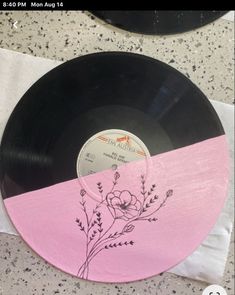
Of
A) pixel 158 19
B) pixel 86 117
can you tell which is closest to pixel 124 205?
pixel 86 117

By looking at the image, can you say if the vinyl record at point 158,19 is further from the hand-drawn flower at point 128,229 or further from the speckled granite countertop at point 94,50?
the hand-drawn flower at point 128,229

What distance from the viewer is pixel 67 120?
537 millimetres

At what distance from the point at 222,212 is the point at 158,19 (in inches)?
10.4

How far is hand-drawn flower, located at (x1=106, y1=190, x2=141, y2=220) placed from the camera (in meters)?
0.56

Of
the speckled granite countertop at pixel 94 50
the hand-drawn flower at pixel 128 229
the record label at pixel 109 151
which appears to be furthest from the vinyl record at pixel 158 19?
the hand-drawn flower at pixel 128 229

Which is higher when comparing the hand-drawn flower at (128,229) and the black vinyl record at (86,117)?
the black vinyl record at (86,117)

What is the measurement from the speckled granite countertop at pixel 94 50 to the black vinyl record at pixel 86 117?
0.04m

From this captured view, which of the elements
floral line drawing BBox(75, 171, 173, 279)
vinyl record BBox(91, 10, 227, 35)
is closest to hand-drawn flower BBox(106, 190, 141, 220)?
floral line drawing BBox(75, 171, 173, 279)

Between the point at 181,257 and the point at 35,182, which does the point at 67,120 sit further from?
the point at 181,257

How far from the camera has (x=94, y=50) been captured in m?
0.58

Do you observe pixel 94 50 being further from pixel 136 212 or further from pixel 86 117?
pixel 136 212

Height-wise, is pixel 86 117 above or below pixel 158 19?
below

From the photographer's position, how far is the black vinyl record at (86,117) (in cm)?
54

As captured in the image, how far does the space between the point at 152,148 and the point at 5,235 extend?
22 cm
